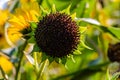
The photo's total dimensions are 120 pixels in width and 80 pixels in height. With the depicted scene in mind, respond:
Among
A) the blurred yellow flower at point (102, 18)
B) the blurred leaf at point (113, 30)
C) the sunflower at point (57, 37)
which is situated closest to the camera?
the sunflower at point (57, 37)

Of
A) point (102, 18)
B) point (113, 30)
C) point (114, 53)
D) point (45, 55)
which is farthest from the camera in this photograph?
point (102, 18)

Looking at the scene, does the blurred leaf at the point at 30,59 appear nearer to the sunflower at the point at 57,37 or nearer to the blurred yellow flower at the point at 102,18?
the sunflower at the point at 57,37

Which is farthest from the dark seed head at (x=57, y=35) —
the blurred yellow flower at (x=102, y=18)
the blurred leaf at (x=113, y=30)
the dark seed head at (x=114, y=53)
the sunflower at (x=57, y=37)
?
the blurred yellow flower at (x=102, y=18)

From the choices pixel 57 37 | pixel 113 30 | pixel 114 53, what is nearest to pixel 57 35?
pixel 57 37

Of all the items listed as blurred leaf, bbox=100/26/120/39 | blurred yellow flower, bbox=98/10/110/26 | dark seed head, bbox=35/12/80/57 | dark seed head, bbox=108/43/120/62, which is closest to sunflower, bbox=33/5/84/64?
dark seed head, bbox=35/12/80/57

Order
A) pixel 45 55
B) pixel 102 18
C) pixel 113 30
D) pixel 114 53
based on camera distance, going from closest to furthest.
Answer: pixel 45 55 → pixel 113 30 → pixel 114 53 → pixel 102 18

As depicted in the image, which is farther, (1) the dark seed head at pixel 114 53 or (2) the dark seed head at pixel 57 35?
(1) the dark seed head at pixel 114 53

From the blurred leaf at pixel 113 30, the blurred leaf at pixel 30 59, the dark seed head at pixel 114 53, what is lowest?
the dark seed head at pixel 114 53

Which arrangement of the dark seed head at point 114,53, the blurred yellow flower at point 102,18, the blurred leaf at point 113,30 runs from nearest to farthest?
1. the blurred leaf at point 113,30
2. the dark seed head at point 114,53
3. the blurred yellow flower at point 102,18

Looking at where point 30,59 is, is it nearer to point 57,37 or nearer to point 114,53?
point 57,37

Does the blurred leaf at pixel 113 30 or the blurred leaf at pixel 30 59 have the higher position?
the blurred leaf at pixel 30 59
